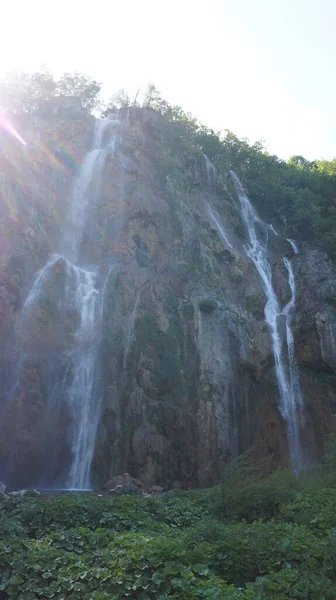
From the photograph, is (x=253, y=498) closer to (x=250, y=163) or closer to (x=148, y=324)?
(x=148, y=324)

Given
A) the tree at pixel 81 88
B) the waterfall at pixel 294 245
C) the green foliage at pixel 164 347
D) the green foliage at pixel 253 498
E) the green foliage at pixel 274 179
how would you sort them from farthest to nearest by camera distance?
the tree at pixel 81 88 < the green foliage at pixel 274 179 < the waterfall at pixel 294 245 < the green foliage at pixel 164 347 < the green foliage at pixel 253 498

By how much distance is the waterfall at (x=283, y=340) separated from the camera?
27416 mm

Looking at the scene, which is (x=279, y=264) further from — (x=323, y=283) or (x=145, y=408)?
(x=145, y=408)

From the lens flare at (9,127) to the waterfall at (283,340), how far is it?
17284 millimetres

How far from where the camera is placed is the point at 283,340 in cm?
3053

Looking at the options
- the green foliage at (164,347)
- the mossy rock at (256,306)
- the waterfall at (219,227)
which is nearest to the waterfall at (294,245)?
the waterfall at (219,227)

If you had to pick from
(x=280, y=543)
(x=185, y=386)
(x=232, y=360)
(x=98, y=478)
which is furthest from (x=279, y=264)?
(x=280, y=543)

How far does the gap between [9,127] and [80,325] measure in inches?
708

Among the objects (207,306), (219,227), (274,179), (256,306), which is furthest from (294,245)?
(207,306)

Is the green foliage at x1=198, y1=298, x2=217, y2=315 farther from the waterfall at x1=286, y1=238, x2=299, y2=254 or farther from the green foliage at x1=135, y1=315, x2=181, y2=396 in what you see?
the waterfall at x1=286, y1=238, x2=299, y2=254

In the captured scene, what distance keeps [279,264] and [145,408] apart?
16.6 m

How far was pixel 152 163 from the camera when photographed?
1500 inches

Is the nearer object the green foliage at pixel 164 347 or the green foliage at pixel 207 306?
the green foliage at pixel 164 347

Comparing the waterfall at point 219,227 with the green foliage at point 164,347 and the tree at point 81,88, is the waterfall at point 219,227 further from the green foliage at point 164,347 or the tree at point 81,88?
the tree at point 81,88
